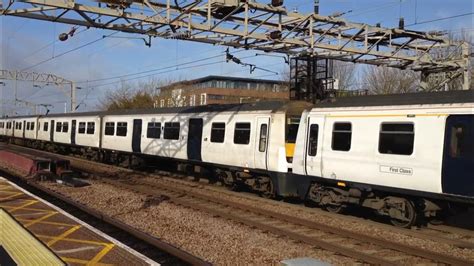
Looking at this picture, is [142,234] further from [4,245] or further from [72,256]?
[4,245]

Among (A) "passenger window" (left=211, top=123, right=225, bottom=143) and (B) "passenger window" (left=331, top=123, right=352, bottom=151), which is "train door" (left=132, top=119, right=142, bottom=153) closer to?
(A) "passenger window" (left=211, top=123, right=225, bottom=143)

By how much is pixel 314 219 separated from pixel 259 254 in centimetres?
382

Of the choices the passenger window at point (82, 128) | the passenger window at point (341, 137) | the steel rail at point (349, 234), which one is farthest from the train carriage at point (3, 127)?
the passenger window at point (341, 137)

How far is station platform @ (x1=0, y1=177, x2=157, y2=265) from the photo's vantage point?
6.15 m

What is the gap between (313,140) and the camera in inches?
505

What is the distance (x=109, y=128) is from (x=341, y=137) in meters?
17.8

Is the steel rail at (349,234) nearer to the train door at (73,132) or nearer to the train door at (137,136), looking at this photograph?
the train door at (137,136)

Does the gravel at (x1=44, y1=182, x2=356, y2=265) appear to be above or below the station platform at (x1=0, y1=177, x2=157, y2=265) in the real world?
below

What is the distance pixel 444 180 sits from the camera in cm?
966

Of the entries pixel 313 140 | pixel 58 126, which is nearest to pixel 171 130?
pixel 313 140

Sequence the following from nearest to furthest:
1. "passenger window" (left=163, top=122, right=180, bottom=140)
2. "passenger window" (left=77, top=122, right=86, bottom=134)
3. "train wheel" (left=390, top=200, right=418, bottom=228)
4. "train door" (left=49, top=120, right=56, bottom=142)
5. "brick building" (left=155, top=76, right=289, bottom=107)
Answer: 1. "train wheel" (left=390, top=200, right=418, bottom=228)
2. "passenger window" (left=163, top=122, right=180, bottom=140)
3. "passenger window" (left=77, top=122, right=86, bottom=134)
4. "train door" (left=49, top=120, right=56, bottom=142)
5. "brick building" (left=155, top=76, right=289, bottom=107)

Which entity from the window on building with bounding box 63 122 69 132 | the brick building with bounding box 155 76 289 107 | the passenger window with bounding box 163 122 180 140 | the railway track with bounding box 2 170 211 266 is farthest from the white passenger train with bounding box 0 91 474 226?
the brick building with bounding box 155 76 289 107

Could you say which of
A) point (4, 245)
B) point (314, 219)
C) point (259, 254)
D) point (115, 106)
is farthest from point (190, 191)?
point (115, 106)

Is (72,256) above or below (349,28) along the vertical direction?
below
